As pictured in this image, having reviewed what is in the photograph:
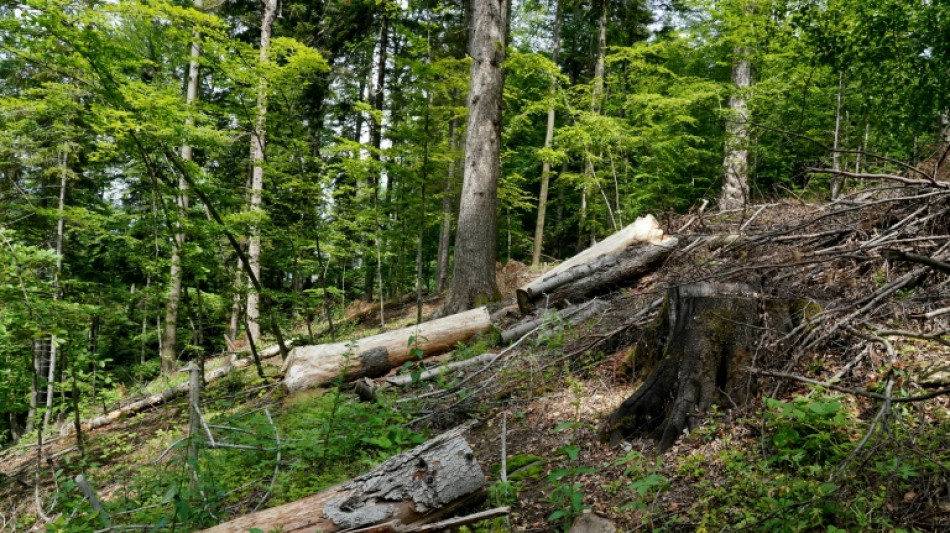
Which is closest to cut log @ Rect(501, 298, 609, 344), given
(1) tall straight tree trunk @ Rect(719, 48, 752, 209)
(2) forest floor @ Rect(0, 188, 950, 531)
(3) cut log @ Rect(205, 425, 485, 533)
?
(2) forest floor @ Rect(0, 188, 950, 531)

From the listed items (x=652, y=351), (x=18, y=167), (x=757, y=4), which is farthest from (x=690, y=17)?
(x=18, y=167)

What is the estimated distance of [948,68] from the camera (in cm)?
477

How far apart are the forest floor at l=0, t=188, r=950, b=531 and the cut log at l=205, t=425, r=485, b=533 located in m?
0.26

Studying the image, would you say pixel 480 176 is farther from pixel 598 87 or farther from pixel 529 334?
pixel 598 87

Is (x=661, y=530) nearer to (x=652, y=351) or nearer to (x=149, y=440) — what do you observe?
(x=652, y=351)

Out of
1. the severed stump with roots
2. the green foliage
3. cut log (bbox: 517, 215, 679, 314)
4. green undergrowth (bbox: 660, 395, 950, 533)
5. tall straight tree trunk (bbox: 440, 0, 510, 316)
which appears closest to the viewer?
green undergrowth (bbox: 660, 395, 950, 533)

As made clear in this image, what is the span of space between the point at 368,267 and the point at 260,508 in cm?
1504

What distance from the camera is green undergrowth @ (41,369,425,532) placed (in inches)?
127

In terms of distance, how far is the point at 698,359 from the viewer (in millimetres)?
3145

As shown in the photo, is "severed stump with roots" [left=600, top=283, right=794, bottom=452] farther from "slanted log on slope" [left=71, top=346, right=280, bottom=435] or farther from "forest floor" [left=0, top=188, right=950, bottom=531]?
"slanted log on slope" [left=71, top=346, right=280, bottom=435]

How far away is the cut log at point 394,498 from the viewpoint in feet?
8.52

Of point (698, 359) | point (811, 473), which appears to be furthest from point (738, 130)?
point (811, 473)

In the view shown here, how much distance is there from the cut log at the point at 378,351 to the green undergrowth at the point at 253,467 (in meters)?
0.71

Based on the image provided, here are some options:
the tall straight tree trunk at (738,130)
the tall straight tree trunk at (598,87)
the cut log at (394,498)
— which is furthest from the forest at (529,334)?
the tall straight tree trunk at (598,87)
